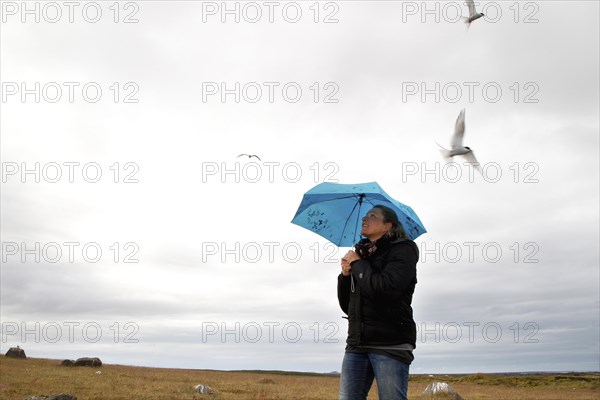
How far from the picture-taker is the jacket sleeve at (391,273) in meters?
5.92

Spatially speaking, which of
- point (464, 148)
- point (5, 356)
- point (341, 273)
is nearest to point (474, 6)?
Result: point (464, 148)

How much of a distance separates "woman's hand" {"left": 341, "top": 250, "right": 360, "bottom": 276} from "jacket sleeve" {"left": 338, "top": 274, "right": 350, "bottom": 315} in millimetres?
154

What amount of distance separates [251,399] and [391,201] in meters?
18.9

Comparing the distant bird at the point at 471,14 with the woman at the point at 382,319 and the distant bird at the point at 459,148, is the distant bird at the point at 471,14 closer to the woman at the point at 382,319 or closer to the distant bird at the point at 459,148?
the distant bird at the point at 459,148

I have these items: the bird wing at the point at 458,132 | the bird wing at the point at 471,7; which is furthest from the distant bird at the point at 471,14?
the bird wing at the point at 458,132

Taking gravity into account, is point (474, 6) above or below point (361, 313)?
above

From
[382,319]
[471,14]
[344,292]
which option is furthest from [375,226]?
[471,14]

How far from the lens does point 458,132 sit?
30.6 feet

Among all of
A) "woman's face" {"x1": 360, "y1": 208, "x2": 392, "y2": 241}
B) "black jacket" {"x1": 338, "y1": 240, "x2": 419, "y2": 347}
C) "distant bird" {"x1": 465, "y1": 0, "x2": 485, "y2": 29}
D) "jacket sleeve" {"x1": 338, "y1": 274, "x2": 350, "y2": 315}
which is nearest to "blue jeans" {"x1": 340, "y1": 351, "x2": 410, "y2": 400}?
"black jacket" {"x1": 338, "y1": 240, "x2": 419, "y2": 347}

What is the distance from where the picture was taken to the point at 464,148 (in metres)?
8.91

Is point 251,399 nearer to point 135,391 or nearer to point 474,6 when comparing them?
point 135,391

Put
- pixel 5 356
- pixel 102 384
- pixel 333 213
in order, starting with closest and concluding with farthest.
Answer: pixel 333 213
pixel 102 384
pixel 5 356

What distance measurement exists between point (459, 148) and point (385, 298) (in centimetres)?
380

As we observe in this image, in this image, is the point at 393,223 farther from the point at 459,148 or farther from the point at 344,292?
the point at 459,148
